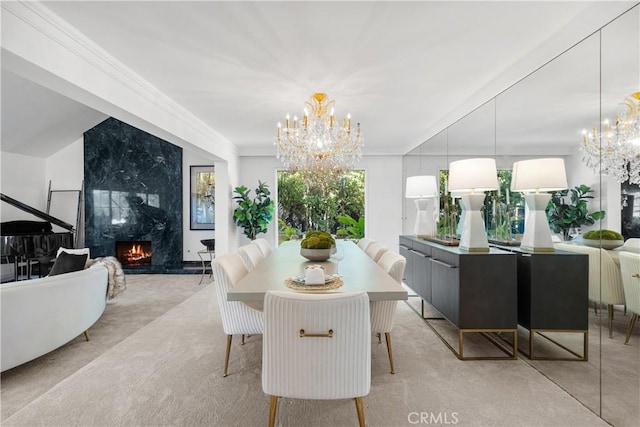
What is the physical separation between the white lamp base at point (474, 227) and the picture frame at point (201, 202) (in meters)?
5.43

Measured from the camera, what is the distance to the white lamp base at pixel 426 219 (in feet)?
13.9

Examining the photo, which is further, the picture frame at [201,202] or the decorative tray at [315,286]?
the picture frame at [201,202]

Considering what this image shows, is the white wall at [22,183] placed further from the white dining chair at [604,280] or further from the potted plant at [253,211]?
the white dining chair at [604,280]

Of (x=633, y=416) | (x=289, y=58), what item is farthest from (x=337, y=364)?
(x=289, y=58)

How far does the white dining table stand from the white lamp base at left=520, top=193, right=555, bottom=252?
1.20m

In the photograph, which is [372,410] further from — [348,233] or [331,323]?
[348,233]

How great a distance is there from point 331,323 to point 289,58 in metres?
2.15

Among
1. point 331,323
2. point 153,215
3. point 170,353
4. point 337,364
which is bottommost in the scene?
point 170,353

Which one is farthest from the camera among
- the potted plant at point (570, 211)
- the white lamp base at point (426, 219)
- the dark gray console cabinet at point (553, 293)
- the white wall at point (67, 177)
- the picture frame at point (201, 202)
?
the picture frame at point (201, 202)

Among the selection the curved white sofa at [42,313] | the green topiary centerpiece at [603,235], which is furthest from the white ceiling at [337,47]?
the curved white sofa at [42,313]

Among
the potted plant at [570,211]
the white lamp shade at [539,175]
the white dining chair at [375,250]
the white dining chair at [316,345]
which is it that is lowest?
the white dining chair at [316,345]

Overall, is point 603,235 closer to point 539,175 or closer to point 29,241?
point 539,175

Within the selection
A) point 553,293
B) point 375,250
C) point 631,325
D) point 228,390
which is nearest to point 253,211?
point 375,250

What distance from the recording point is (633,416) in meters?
1.72
